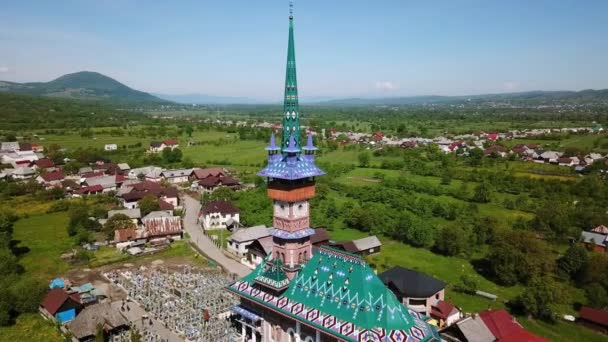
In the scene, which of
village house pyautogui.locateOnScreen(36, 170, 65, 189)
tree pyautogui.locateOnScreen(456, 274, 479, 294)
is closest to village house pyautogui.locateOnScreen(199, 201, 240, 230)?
tree pyautogui.locateOnScreen(456, 274, 479, 294)

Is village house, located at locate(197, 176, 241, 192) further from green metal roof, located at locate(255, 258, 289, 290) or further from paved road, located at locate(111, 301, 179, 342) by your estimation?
green metal roof, located at locate(255, 258, 289, 290)

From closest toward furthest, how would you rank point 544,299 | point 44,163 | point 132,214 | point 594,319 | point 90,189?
point 594,319 < point 544,299 < point 132,214 < point 90,189 < point 44,163

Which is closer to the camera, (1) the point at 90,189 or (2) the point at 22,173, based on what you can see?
(1) the point at 90,189

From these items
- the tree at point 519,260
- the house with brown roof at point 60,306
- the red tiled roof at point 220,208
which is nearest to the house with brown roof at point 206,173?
the red tiled roof at point 220,208

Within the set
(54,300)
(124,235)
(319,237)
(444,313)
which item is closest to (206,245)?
(124,235)

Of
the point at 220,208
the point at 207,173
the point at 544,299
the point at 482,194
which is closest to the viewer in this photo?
the point at 544,299

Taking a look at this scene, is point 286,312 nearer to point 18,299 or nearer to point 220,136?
point 18,299

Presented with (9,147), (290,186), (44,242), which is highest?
(290,186)

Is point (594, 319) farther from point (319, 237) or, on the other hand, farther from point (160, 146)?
point (160, 146)

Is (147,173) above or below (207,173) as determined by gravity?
below
